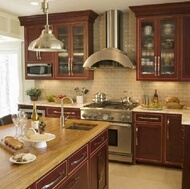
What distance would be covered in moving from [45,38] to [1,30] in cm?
269

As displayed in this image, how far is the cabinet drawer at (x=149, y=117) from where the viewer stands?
418 centimetres

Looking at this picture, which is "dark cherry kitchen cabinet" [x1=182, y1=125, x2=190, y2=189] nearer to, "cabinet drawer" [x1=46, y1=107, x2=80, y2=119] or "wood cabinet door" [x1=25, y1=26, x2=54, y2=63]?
"cabinet drawer" [x1=46, y1=107, x2=80, y2=119]

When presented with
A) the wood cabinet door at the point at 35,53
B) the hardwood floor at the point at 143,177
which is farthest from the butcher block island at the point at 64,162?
the wood cabinet door at the point at 35,53

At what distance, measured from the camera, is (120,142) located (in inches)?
173

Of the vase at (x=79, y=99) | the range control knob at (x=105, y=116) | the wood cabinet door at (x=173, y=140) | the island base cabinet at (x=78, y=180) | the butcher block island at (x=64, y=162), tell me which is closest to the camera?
the butcher block island at (x=64, y=162)

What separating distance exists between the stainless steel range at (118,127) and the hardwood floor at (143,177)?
19 centimetres

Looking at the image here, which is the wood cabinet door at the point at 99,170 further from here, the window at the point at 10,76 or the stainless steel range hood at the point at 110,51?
the window at the point at 10,76

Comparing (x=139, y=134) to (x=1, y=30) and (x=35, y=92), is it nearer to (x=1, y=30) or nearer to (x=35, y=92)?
(x=35, y=92)

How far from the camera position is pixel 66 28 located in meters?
5.05

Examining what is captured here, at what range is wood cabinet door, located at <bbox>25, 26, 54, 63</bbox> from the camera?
5.25 metres

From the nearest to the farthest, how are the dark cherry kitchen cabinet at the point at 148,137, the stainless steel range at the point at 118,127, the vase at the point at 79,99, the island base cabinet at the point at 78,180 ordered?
the island base cabinet at the point at 78,180 → the dark cherry kitchen cabinet at the point at 148,137 → the stainless steel range at the point at 118,127 → the vase at the point at 79,99

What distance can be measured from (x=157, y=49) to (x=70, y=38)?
169 centimetres

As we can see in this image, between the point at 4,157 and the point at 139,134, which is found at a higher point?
the point at 4,157

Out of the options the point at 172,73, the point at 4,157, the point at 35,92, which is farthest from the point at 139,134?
the point at 4,157
